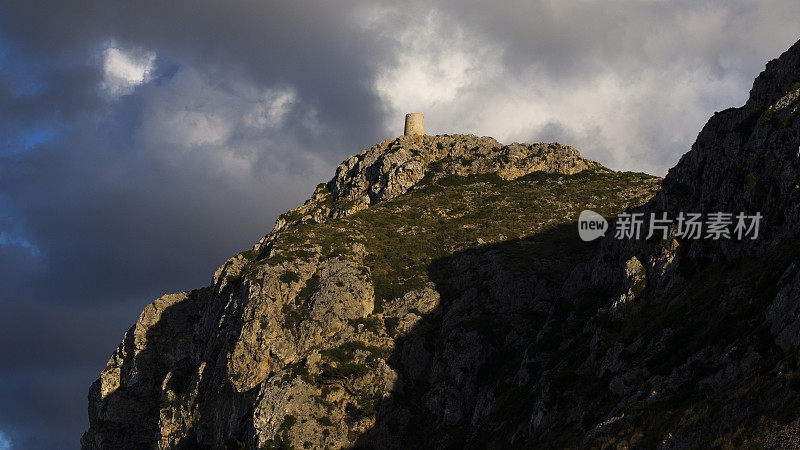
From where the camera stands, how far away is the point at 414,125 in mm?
157125

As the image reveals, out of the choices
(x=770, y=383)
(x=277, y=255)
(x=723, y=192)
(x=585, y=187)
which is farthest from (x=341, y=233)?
(x=770, y=383)

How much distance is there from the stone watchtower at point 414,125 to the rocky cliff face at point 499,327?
3543 cm

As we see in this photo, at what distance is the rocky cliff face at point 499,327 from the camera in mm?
36406

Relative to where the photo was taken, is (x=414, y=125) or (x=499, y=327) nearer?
(x=499, y=327)

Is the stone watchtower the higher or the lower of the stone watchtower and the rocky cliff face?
the higher

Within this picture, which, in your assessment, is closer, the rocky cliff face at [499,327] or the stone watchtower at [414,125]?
the rocky cliff face at [499,327]

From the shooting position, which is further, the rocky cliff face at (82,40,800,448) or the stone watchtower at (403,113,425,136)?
the stone watchtower at (403,113,425,136)

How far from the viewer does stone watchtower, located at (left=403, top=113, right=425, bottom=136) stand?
156512 mm

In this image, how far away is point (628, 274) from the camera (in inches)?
2191

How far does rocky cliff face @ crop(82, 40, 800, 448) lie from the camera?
36406 millimetres

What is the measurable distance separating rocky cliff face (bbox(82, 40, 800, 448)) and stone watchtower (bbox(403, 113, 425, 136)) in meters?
35.4

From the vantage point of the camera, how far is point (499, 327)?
236ft

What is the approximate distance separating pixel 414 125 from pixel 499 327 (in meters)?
93.2

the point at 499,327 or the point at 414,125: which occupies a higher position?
the point at 414,125
